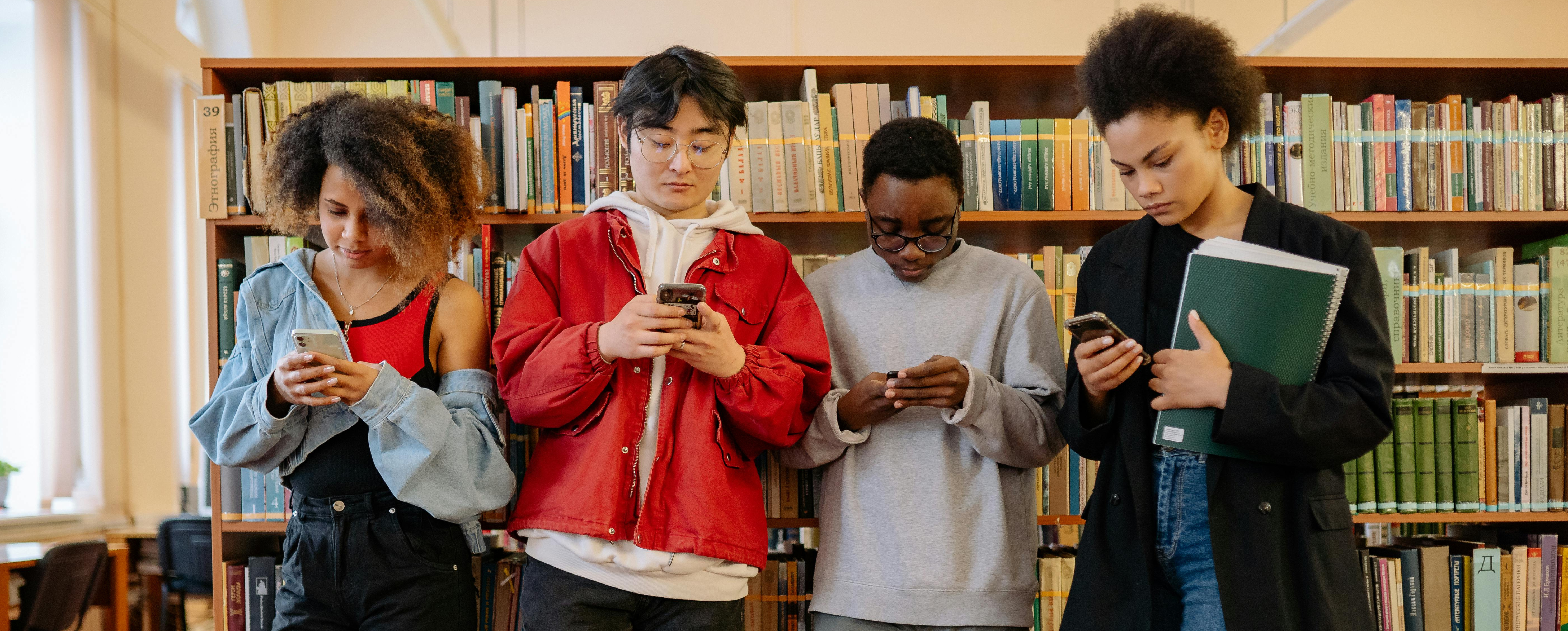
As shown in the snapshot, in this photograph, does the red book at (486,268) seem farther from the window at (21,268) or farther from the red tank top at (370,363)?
the window at (21,268)

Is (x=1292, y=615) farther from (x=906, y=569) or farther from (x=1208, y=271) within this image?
(x=906, y=569)

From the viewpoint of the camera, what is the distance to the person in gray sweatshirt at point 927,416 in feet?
5.71

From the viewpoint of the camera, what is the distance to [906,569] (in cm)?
175

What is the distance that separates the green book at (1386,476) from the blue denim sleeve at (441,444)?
2144mm

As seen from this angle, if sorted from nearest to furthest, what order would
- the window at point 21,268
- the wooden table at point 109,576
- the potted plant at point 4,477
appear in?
the wooden table at point 109,576 → the potted plant at point 4,477 → the window at point 21,268

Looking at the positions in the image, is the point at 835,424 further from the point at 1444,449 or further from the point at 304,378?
the point at 1444,449

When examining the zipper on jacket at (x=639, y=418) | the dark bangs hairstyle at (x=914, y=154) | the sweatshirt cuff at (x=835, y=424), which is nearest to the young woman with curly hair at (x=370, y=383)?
the zipper on jacket at (x=639, y=418)

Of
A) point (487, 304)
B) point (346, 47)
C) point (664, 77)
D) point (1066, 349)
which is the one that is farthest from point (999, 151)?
point (346, 47)

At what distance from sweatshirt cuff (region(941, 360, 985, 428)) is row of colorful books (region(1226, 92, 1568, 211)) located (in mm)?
1212

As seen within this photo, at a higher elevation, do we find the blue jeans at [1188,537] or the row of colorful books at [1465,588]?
the blue jeans at [1188,537]

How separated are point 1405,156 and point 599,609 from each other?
2355 millimetres

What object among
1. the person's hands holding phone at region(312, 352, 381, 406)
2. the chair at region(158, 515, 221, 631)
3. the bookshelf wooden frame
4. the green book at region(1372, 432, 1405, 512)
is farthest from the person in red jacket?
the chair at region(158, 515, 221, 631)

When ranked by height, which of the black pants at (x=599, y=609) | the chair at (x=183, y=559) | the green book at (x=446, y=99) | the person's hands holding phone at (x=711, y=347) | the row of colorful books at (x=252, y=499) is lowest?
the chair at (x=183, y=559)

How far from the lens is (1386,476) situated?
7.94 feet
